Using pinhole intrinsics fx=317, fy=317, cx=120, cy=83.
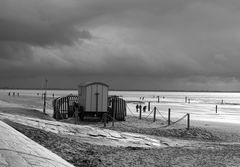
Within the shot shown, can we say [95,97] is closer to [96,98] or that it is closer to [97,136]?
[96,98]

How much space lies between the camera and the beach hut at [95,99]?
22.8 m

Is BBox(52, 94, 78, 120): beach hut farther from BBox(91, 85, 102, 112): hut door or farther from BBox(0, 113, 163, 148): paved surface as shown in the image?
BBox(0, 113, 163, 148): paved surface

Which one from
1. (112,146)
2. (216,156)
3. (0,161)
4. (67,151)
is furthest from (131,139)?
(0,161)

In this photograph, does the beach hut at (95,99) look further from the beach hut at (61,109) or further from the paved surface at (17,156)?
the paved surface at (17,156)

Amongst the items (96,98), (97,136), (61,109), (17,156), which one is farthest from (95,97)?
(17,156)

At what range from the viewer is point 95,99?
2288 cm

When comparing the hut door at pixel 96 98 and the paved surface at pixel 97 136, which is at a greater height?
the hut door at pixel 96 98

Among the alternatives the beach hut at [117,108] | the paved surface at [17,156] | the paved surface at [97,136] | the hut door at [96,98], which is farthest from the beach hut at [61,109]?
the paved surface at [17,156]

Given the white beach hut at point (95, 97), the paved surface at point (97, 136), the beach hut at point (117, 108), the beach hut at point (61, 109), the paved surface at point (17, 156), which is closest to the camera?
the paved surface at point (17, 156)

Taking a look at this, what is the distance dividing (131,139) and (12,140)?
822 centimetres

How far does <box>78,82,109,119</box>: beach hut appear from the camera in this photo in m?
22.8

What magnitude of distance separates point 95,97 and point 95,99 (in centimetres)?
16

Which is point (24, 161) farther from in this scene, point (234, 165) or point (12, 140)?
point (234, 165)

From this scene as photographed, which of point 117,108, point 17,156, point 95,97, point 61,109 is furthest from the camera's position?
point 61,109
